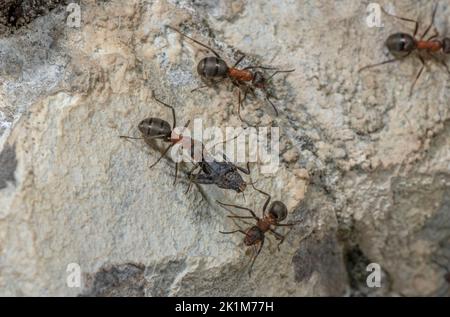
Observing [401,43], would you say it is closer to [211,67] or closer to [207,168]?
[211,67]

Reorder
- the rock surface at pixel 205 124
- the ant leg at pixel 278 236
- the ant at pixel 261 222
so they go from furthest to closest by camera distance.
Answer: the ant leg at pixel 278 236, the ant at pixel 261 222, the rock surface at pixel 205 124

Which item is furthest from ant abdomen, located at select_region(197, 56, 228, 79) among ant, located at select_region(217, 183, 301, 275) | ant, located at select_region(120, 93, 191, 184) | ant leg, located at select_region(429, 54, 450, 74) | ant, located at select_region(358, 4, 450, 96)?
ant leg, located at select_region(429, 54, 450, 74)

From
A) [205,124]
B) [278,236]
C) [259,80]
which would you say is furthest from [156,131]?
[278,236]

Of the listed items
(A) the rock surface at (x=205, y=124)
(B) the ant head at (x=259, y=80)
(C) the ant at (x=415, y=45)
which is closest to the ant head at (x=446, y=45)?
(C) the ant at (x=415, y=45)

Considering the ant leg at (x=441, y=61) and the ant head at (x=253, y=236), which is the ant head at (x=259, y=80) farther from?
the ant leg at (x=441, y=61)

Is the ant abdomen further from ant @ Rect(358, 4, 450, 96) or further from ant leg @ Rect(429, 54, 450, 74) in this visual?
ant leg @ Rect(429, 54, 450, 74)
